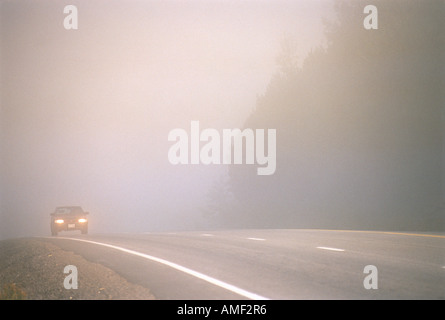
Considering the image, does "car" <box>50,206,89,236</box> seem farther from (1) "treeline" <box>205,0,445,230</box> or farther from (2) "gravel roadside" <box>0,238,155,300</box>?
(1) "treeline" <box>205,0,445,230</box>

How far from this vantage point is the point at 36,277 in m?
9.70

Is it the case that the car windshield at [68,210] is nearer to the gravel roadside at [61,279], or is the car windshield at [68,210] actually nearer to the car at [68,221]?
the car at [68,221]

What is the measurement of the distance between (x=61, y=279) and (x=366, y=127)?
27619 mm

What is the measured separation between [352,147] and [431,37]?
9.10 m

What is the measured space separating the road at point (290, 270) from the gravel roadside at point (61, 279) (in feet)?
0.90

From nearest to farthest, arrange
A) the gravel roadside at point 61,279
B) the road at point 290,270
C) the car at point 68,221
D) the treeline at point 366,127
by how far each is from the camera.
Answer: the road at point 290,270 < the gravel roadside at point 61,279 < the car at point 68,221 < the treeline at point 366,127

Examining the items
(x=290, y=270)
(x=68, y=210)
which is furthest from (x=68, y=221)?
(x=290, y=270)

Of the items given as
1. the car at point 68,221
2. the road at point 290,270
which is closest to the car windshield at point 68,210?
the car at point 68,221

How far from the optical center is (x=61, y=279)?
868 cm

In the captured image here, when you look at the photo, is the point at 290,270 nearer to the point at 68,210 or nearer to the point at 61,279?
the point at 61,279

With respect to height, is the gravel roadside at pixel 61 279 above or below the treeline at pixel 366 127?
below

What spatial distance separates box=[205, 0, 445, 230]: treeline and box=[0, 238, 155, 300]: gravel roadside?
20.2m

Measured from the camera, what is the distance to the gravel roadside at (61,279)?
682 cm
